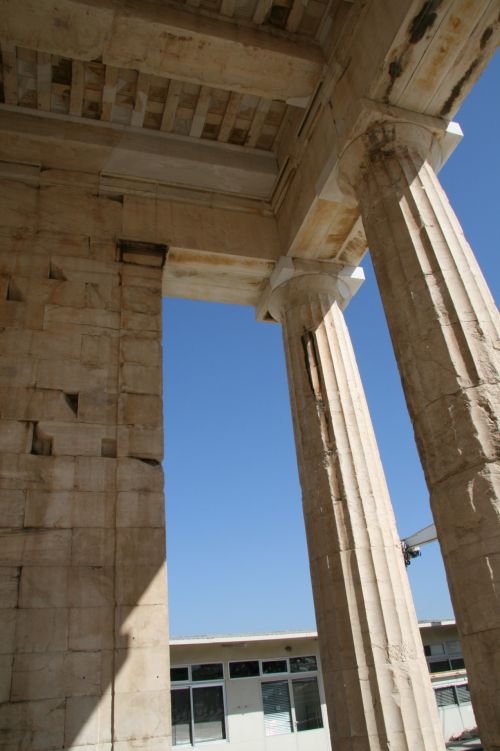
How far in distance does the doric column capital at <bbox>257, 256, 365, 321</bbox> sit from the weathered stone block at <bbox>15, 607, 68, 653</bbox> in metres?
7.72

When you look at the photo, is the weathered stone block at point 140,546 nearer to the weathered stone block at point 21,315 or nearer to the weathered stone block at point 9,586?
the weathered stone block at point 9,586

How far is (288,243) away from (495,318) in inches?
261

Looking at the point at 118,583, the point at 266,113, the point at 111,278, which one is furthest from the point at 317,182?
the point at 118,583

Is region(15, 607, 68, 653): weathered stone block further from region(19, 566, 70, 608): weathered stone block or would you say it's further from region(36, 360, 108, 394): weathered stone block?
region(36, 360, 108, 394): weathered stone block

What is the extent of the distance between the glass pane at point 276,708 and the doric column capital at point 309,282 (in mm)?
16924

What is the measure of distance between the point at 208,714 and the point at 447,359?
20.0 meters

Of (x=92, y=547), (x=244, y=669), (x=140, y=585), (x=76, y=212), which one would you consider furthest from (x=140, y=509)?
(x=244, y=669)

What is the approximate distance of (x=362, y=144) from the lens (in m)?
10.0

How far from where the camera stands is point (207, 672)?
22.8 meters

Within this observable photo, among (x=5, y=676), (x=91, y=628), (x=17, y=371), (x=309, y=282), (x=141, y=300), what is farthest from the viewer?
(x=309, y=282)

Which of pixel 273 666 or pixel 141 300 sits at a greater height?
pixel 141 300

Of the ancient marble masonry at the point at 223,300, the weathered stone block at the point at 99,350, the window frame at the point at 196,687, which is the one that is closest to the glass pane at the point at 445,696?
the window frame at the point at 196,687

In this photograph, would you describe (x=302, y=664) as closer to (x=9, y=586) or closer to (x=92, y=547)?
(x=92, y=547)

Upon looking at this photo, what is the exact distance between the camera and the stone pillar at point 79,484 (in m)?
8.29
